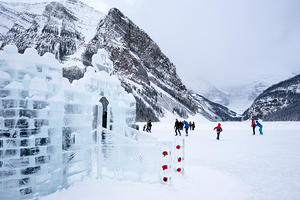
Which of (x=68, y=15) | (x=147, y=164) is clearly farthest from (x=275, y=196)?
(x=68, y=15)

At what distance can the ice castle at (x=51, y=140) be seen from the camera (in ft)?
16.3

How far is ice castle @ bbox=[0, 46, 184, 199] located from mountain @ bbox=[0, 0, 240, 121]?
278 ft

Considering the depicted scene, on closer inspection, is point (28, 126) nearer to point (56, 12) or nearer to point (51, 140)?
point (51, 140)

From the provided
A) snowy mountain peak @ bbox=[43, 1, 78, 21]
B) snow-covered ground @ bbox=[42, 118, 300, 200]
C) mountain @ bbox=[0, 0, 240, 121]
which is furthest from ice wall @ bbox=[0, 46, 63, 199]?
snowy mountain peak @ bbox=[43, 1, 78, 21]

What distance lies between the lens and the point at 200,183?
682 cm

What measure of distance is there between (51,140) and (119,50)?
4627 inches

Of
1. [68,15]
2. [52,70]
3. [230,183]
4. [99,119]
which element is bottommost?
[230,183]

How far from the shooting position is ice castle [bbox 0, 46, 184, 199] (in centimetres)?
496

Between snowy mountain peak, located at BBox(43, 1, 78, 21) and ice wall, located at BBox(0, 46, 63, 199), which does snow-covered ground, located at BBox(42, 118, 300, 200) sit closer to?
ice wall, located at BBox(0, 46, 63, 199)

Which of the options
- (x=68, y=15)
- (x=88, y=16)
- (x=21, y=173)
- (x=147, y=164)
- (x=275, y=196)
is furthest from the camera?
(x=88, y=16)

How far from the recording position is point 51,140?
5641mm

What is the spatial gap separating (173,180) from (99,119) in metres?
3.33

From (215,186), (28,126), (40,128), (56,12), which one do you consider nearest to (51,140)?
(40,128)

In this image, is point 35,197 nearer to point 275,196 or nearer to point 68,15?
point 275,196
